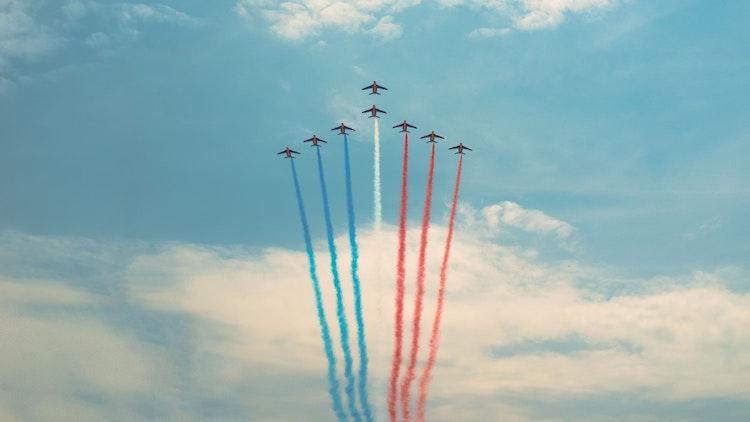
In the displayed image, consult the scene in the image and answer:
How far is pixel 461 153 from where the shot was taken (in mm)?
188750

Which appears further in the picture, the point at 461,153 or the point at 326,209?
the point at 461,153

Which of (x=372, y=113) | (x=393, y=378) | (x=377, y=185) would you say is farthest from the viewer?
(x=372, y=113)

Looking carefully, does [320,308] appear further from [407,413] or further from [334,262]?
[407,413]

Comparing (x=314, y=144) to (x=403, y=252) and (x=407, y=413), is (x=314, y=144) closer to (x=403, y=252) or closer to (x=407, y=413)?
(x=403, y=252)

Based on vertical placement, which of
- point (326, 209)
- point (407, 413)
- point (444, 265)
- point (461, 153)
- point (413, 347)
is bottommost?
point (407, 413)

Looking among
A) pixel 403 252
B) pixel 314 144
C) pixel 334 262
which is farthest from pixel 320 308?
pixel 314 144

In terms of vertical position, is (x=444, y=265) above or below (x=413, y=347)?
above

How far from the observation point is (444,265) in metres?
166

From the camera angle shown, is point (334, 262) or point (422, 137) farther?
point (422, 137)

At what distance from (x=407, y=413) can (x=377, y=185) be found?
1838 inches

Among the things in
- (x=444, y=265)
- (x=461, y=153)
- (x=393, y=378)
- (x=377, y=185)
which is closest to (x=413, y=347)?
(x=393, y=378)

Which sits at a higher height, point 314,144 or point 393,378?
point 314,144

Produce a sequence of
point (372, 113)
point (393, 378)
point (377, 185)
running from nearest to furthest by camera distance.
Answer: point (393, 378)
point (377, 185)
point (372, 113)

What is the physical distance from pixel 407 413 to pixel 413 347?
1326 centimetres
